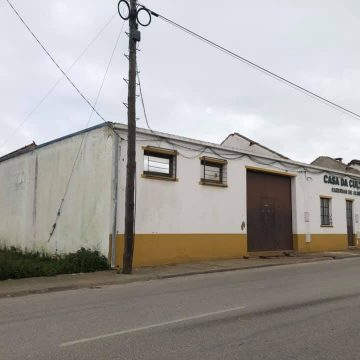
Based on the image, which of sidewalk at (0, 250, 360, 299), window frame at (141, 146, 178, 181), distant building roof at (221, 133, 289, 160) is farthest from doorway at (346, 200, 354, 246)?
window frame at (141, 146, 178, 181)

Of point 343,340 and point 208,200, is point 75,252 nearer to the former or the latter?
point 208,200

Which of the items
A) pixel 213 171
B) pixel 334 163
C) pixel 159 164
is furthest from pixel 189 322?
pixel 334 163

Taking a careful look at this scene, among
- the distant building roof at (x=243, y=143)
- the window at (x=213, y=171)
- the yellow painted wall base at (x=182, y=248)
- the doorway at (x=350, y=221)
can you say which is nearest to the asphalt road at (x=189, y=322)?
the yellow painted wall base at (x=182, y=248)

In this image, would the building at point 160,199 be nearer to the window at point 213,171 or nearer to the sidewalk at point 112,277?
the window at point 213,171

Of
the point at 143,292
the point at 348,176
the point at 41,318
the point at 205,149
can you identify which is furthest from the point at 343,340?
the point at 348,176

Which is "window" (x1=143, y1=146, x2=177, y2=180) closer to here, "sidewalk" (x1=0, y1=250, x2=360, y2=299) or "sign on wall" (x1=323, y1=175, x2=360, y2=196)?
"sidewalk" (x1=0, y1=250, x2=360, y2=299)

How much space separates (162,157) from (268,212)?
272 inches

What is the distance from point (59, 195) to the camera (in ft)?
62.5

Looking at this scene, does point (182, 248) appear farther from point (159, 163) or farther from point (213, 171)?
point (213, 171)

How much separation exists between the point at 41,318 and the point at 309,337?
14.5 feet

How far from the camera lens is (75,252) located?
55.9 feet

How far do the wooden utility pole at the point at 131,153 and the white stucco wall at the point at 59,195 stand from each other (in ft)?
5.42

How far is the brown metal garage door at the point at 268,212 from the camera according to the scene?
2162 cm

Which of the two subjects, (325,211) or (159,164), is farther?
(325,211)
